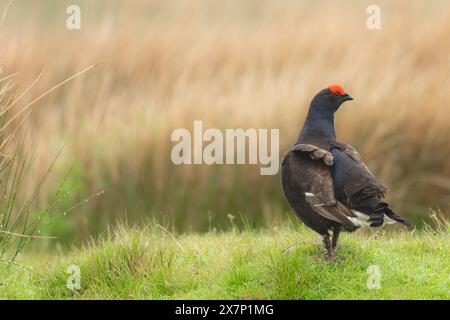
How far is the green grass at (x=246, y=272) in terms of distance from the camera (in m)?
6.23

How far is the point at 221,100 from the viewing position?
1127 cm

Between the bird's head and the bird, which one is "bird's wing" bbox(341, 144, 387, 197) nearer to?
the bird

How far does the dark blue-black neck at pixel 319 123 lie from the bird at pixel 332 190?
0.10 metres

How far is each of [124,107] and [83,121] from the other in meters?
0.78

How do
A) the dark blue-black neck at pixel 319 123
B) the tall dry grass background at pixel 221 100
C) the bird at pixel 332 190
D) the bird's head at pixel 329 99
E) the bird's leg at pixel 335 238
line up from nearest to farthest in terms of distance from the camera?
the bird at pixel 332 190 → the bird's leg at pixel 335 238 → the dark blue-black neck at pixel 319 123 → the bird's head at pixel 329 99 → the tall dry grass background at pixel 221 100

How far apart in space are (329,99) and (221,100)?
163 inches

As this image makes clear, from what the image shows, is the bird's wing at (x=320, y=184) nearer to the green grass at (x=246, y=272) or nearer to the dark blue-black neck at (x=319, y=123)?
the dark blue-black neck at (x=319, y=123)

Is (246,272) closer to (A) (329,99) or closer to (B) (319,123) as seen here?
(B) (319,123)

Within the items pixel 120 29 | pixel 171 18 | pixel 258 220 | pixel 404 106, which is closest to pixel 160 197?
pixel 258 220

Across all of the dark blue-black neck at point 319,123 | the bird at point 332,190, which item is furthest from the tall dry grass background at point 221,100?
the bird at point 332,190

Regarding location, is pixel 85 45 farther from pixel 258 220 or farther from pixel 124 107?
pixel 258 220

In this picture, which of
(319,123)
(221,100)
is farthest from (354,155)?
(221,100)
